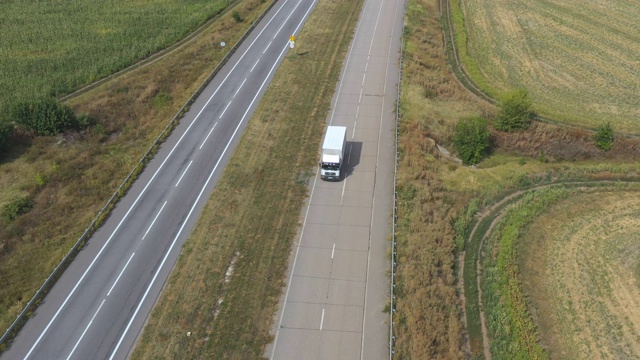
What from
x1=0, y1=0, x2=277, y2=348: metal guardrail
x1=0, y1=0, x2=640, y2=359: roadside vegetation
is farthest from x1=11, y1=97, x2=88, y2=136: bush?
x1=0, y1=0, x2=277, y2=348: metal guardrail

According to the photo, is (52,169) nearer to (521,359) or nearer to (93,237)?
(93,237)

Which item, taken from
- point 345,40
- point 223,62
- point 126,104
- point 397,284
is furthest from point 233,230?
point 345,40

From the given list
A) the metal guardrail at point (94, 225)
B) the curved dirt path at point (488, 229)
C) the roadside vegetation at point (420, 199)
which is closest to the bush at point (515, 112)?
the roadside vegetation at point (420, 199)

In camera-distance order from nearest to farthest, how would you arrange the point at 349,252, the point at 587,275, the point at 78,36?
the point at 587,275, the point at 349,252, the point at 78,36

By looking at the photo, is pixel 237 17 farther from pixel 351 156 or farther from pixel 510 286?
pixel 510 286

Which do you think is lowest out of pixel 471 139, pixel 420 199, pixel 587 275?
→ pixel 587 275

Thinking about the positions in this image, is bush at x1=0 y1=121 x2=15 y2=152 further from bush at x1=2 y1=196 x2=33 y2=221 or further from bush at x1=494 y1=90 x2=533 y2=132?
bush at x1=494 y1=90 x2=533 y2=132

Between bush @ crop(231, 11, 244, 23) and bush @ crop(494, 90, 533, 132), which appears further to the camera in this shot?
bush @ crop(231, 11, 244, 23)

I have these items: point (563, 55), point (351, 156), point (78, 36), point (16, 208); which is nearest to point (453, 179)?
point (351, 156)
